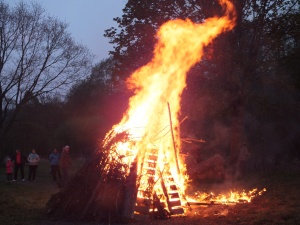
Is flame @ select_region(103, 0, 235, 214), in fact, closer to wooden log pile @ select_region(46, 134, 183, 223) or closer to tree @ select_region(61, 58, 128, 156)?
wooden log pile @ select_region(46, 134, 183, 223)

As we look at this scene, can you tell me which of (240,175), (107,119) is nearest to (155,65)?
(240,175)

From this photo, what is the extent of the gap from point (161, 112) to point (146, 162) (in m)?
1.48

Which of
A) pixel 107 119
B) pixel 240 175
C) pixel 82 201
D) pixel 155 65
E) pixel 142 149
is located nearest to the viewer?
pixel 82 201

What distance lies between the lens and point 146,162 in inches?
380

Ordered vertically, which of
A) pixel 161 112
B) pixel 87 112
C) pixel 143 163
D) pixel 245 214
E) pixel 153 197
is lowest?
pixel 245 214

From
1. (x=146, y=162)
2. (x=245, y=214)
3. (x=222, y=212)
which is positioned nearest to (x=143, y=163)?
(x=146, y=162)

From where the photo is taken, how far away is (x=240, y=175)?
19.2m

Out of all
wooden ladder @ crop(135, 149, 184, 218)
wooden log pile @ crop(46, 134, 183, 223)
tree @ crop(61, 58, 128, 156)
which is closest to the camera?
wooden log pile @ crop(46, 134, 183, 223)

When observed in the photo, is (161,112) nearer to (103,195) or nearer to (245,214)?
(103,195)

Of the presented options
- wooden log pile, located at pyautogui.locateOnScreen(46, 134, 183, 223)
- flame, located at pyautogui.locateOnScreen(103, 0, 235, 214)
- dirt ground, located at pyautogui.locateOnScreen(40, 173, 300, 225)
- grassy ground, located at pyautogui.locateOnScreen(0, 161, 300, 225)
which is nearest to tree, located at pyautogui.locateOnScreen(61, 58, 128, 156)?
flame, located at pyautogui.locateOnScreen(103, 0, 235, 214)

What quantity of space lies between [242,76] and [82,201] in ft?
31.4

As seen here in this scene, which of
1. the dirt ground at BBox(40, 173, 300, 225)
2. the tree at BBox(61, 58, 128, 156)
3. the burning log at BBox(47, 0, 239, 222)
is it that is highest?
the tree at BBox(61, 58, 128, 156)

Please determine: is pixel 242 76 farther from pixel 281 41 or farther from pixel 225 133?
pixel 225 133

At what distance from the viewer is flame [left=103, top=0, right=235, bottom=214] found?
9.70m
